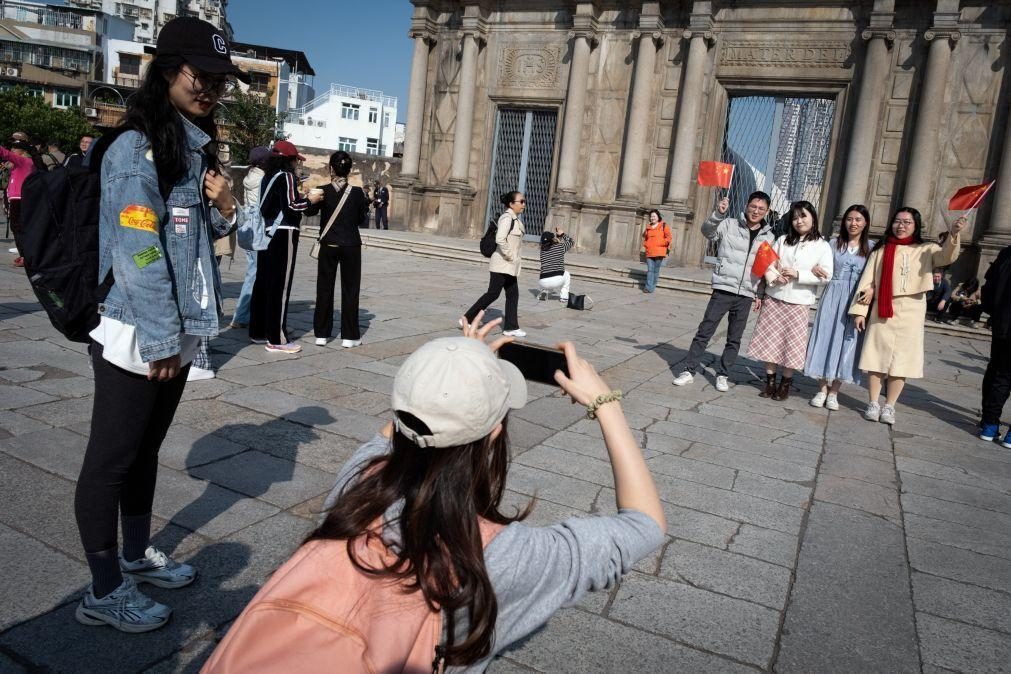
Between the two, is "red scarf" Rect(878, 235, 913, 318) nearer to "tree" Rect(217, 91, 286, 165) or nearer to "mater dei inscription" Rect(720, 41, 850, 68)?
"mater dei inscription" Rect(720, 41, 850, 68)

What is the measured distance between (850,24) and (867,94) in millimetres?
1851

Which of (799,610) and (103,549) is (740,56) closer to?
(799,610)

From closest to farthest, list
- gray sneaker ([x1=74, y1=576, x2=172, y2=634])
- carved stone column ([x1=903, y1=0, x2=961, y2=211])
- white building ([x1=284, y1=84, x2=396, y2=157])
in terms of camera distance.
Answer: gray sneaker ([x1=74, y1=576, x2=172, y2=634])
carved stone column ([x1=903, y1=0, x2=961, y2=211])
white building ([x1=284, y1=84, x2=396, y2=157])

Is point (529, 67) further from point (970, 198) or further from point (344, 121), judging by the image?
point (344, 121)

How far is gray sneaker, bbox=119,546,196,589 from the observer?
8.39 ft

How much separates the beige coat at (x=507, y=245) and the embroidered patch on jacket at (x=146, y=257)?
6.08 meters

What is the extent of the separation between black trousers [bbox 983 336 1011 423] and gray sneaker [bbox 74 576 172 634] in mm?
6143

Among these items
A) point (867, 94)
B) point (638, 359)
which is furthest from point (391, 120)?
point (638, 359)

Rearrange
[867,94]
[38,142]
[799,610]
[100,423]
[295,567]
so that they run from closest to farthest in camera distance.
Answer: [295,567] → [100,423] → [799,610] → [38,142] → [867,94]

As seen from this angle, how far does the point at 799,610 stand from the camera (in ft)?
9.48

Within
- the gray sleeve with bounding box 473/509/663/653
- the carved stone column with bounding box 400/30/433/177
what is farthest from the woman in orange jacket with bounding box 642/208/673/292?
the gray sleeve with bounding box 473/509/663/653

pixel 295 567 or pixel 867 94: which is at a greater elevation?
pixel 867 94

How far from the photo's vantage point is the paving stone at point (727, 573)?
2.99 meters

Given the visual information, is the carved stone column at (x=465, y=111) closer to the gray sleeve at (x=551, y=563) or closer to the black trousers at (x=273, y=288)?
the black trousers at (x=273, y=288)
